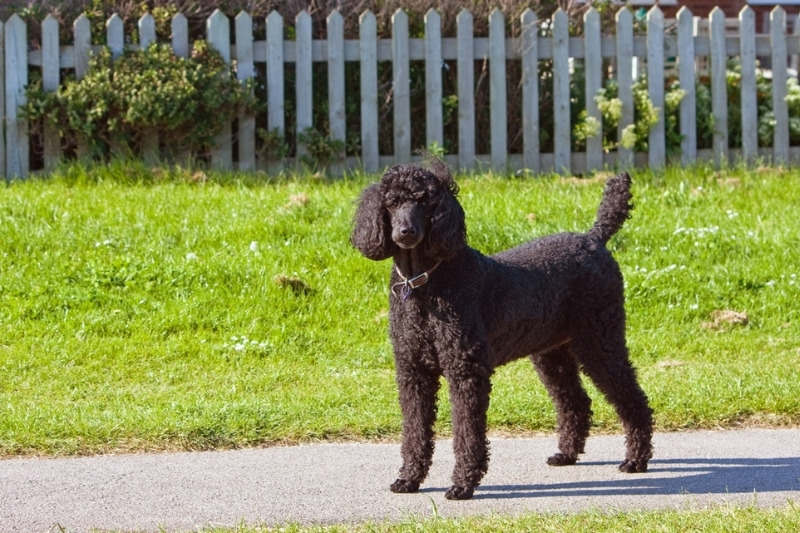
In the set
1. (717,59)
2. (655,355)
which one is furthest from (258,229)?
(717,59)

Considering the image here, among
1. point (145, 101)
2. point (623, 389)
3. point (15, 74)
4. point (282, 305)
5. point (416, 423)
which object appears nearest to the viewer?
point (416, 423)

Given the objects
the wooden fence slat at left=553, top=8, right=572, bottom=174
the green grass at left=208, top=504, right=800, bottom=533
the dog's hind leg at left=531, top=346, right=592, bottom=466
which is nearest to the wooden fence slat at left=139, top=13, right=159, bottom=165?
the wooden fence slat at left=553, top=8, right=572, bottom=174

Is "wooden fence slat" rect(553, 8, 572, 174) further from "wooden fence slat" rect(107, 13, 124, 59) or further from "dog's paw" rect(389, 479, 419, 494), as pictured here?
"dog's paw" rect(389, 479, 419, 494)

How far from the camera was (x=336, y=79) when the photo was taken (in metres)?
10.4

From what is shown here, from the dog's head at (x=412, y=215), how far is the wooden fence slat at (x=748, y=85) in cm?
706

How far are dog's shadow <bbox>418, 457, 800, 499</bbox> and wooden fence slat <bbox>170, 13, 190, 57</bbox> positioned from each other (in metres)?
6.35

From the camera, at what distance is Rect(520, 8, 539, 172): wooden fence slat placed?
10570mm

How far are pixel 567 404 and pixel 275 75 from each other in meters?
5.85

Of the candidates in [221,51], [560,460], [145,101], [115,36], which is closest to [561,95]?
[221,51]

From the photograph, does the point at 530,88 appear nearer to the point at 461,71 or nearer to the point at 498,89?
the point at 498,89

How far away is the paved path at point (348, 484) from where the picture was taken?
4645 mm

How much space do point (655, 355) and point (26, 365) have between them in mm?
3863

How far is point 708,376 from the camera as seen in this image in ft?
21.5

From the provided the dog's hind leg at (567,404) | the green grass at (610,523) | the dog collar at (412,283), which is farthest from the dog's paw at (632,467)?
the dog collar at (412,283)
